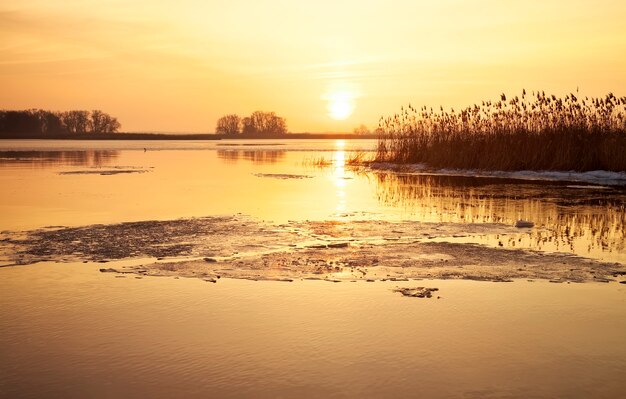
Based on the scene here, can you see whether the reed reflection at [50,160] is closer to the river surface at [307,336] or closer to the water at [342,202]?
the water at [342,202]

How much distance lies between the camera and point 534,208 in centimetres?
1177

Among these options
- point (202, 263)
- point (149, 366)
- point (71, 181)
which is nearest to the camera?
point (149, 366)

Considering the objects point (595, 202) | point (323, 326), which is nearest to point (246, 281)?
point (323, 326)

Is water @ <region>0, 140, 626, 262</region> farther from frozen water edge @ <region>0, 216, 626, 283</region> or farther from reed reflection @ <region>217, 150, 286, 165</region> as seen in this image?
reed reflection @ <region>217, 150, 286, 165</region>

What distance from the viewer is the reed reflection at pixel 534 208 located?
8164mm

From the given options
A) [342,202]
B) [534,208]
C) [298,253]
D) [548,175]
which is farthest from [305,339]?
[548,175]

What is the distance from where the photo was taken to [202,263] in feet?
22.2

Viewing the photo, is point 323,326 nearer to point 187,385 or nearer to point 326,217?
point 187,385

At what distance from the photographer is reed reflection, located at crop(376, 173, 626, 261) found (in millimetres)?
8164

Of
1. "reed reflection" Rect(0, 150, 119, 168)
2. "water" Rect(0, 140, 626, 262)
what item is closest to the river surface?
"water" Rect(0, 140, 626, 262)

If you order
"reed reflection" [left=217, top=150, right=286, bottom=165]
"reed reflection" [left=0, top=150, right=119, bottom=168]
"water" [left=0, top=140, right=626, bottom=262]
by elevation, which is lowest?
"water" [left=0, top=140, right=626, bottom=262]

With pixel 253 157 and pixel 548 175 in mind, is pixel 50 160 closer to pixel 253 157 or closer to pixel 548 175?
pixel 253 157

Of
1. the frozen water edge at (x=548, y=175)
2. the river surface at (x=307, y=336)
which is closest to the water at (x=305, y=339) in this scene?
the river surface at (x=307, y=336)

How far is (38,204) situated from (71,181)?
5.62m
